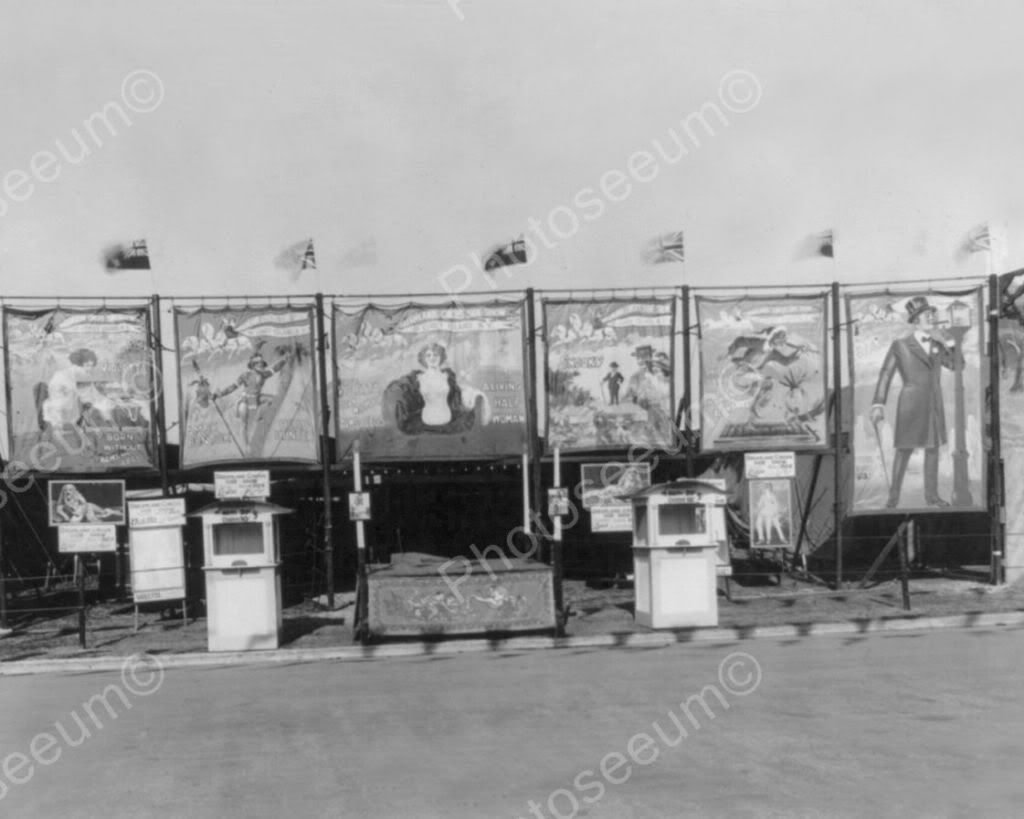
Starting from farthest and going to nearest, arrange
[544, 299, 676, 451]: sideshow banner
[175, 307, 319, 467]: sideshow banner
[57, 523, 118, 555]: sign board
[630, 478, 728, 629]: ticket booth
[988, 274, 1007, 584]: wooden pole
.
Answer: [544, 299, 676, 451]: sideshow banner → [988, 274, 1007, 584]: wooden pole → [175, 307, 319, 467]: sideshow banner → [57, 523, 118, 555]: sign board → [630, 478, 728, 629]: ticket booth

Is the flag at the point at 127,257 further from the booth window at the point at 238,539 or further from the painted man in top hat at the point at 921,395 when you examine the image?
the painted man in top hat at the point at 921,395

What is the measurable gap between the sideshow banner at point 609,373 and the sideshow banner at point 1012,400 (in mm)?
7490

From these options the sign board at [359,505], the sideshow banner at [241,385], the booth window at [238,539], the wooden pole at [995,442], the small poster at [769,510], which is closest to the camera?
the booth window at [238,539]

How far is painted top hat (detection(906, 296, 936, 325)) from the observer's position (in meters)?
25.9

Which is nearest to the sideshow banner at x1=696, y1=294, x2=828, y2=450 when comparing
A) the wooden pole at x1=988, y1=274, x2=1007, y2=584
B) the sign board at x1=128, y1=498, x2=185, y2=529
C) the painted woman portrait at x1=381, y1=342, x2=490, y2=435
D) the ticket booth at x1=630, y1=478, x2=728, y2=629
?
the wooden pole at x1=988, y1=274, x2=1007, y2=584

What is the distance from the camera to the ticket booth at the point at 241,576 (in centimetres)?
1903

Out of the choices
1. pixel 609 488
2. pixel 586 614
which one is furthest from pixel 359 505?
pixel 609 488

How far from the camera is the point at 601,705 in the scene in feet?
41.0

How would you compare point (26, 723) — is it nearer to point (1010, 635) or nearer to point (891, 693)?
point (891, 693)

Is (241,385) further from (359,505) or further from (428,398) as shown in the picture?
(359,505)

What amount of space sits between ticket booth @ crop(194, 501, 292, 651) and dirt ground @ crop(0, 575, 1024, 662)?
0.77m

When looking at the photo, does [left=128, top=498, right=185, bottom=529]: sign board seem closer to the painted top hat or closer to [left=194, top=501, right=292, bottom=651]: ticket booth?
[left=194, top=501, right=292, bottom=651]: ticket booth

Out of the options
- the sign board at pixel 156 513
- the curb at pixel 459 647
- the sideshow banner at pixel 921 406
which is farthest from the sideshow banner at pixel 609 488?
the sign board at pixel 156 513

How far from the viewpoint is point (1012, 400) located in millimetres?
26766
